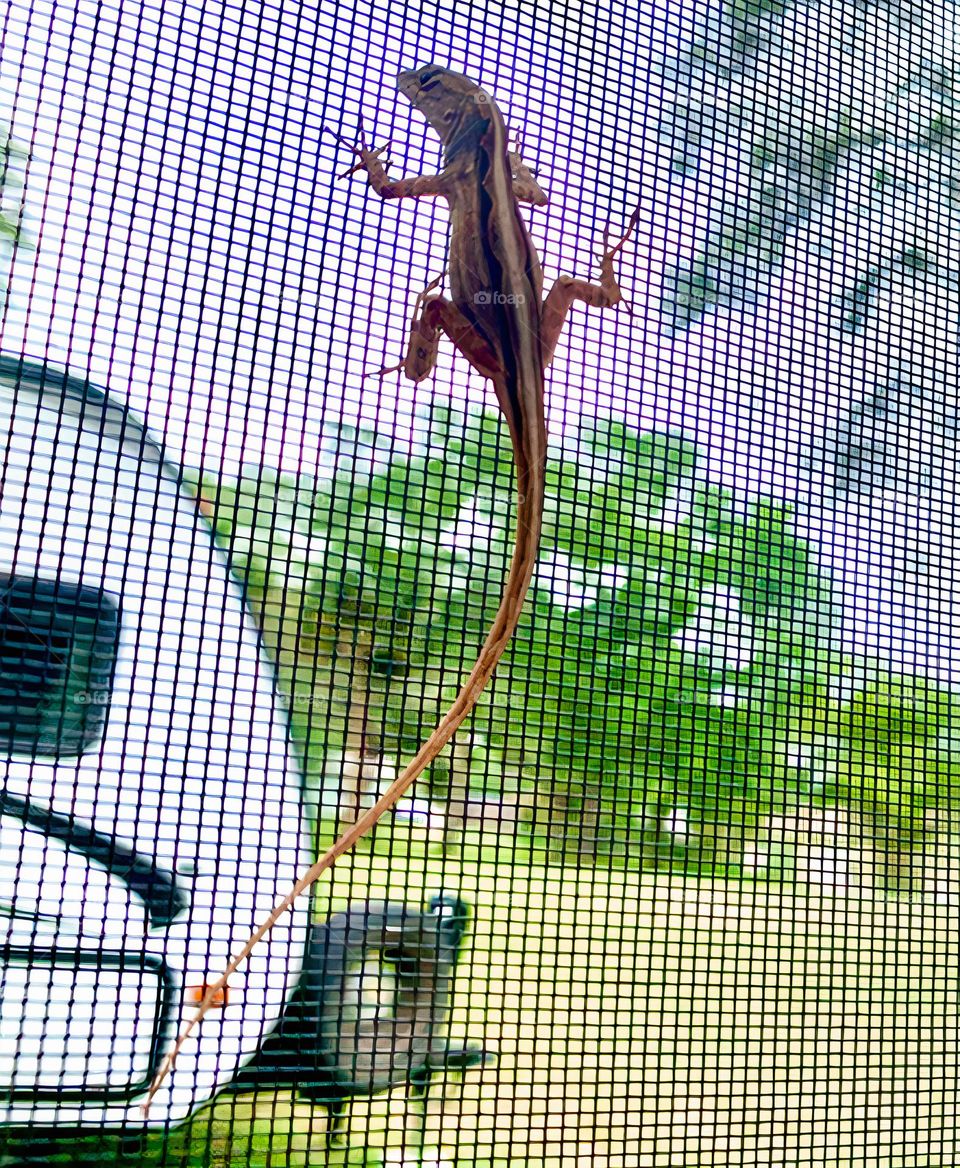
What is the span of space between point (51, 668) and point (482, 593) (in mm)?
564

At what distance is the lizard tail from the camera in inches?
37.3

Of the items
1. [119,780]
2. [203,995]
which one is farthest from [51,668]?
[203,995]

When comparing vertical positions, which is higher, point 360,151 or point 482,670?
point 360,151

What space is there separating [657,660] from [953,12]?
4.44 feet

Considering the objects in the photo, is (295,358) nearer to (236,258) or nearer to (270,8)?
(236,258)

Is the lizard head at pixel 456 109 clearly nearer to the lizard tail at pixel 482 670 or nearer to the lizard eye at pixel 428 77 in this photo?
the lizard eye at pixel 428 77

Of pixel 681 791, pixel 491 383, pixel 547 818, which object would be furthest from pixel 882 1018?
A: pixel 491 383

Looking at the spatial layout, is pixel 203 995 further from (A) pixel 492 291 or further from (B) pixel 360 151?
(B) pixel 360 151

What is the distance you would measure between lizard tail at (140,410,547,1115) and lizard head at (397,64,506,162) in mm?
457

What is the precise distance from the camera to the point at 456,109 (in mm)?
1306

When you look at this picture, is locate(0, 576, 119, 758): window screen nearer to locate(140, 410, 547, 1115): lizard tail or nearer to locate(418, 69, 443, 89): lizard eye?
locate(140, 410, 547, 1115): lizard tail

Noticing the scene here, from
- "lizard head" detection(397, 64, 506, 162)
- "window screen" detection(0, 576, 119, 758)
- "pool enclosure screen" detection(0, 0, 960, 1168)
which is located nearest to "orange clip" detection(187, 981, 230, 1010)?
"pool enclosure screen" detection(0, 0, 960, 1168)

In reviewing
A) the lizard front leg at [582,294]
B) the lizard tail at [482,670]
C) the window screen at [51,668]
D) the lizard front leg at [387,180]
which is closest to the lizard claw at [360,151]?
the lizard front leg at [387,180]

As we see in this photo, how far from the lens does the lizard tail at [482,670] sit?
3.11ft
